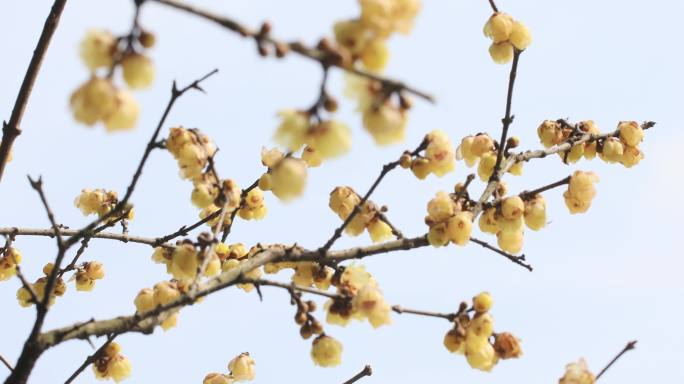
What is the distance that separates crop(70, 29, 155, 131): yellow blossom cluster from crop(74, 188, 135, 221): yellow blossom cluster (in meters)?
2.86

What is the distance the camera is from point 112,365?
4.01 meters

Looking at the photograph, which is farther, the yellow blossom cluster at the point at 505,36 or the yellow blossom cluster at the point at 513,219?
the yellow blossom cluster at the point at 505,36

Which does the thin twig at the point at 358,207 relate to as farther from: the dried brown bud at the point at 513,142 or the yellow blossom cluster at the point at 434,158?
the dried brown bud at the point at 513,142

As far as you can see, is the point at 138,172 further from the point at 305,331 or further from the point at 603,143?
the point at 603,143

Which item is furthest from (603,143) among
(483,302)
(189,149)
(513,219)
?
(189,149)

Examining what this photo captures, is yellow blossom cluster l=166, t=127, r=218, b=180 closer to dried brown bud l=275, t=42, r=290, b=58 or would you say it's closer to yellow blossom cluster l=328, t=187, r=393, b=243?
yellow blossom cluster l=328, t=187, r=393, b=243

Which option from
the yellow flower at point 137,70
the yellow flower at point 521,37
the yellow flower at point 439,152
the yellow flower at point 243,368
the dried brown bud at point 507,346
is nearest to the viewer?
the yellow flower at point 137,70

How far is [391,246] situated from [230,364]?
1346 mm

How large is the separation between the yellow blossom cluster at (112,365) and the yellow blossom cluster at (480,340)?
1.68 meters

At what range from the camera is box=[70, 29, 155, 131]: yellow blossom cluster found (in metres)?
2.48

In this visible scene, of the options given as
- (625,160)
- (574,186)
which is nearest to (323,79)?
Result: (574,186)

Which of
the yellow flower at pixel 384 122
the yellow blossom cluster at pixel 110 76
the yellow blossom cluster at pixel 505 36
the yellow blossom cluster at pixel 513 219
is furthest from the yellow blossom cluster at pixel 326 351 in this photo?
the yellow blossom cluster at pixel 505 36

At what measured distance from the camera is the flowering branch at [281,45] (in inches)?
87.1

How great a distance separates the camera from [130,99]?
2.52m
